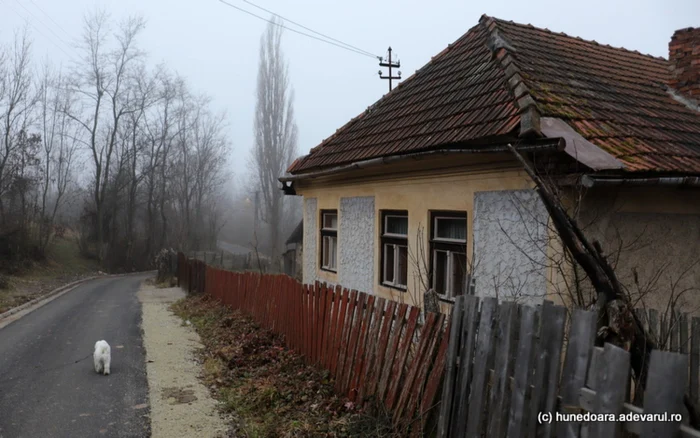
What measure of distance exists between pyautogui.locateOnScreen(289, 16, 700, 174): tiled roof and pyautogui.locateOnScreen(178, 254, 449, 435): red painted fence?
2512mm

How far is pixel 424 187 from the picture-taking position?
7.64 m

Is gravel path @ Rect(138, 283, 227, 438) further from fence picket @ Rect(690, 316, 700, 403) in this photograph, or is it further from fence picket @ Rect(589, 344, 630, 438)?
fence picket @ Rect(690, 316, 700, 403)

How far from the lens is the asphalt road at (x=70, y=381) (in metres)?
5.71

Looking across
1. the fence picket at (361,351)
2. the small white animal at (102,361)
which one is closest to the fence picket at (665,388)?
the fence picket at (361,351)

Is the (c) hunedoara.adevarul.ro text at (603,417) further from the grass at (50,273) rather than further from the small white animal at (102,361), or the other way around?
the grass at (50,273)

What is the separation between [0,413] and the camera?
6.08m

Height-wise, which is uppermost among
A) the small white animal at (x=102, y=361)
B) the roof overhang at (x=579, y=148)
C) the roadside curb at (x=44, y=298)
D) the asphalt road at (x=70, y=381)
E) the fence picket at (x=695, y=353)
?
the roof overhang at (x=579, y=148)

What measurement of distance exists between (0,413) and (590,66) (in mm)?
9920

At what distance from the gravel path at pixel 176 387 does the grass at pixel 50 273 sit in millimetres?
7760

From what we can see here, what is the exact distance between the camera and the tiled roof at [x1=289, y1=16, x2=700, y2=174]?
6.03 meters

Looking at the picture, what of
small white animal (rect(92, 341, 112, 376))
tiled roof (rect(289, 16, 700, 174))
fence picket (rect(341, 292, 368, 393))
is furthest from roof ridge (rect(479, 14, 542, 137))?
small white animal (rect(92, 341, 112, 376))

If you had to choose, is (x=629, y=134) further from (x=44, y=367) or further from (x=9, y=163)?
(x=9, y=163)

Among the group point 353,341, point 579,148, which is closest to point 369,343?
point 353,341

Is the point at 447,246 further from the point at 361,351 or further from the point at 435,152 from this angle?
the point at 361,351
